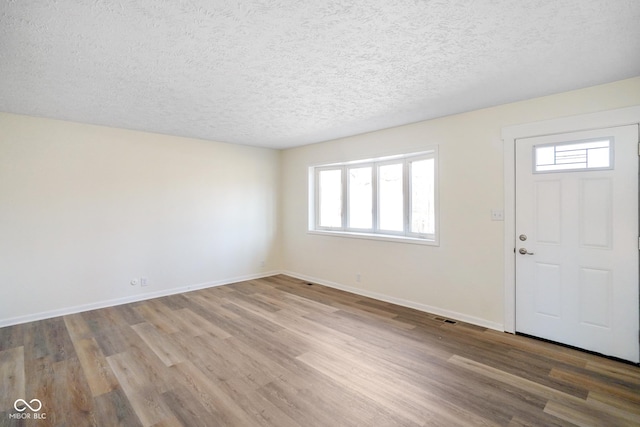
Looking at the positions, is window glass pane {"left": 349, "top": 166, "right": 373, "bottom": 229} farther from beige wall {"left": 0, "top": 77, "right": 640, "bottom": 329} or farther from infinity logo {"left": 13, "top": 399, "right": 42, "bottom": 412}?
infinity logo {"left": 13, "top": 399, "right": 42, "bottom": 412}

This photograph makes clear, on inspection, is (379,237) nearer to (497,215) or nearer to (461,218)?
(461,218)

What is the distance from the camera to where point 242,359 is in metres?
2.69

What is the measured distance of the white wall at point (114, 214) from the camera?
3559 millimetres

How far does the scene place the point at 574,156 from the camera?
2869 mm

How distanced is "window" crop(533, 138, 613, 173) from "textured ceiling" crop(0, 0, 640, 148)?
560 mm

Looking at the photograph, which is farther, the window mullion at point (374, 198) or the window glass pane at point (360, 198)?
the window glass pane at point (360, 198)

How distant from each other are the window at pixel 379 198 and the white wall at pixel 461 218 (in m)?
0.20

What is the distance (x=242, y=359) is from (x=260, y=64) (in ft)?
8.23

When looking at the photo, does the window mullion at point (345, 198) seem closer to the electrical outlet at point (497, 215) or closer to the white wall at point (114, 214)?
the white wall at point (114, 214)

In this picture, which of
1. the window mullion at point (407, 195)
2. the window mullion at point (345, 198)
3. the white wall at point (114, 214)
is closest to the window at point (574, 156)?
the window mullion at point (407, 195)

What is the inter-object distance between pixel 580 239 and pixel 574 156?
79 cm

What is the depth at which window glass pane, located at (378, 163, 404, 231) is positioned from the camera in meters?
4.44

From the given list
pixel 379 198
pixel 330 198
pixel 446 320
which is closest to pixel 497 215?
pixel 446 320

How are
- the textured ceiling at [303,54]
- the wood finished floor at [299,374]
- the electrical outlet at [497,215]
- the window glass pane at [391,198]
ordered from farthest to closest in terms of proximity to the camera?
the window glass pane at [391,198] → the electrical outlet at [497,215] → the wood finished floor at [299,374] → the textured ceiling at [303,54]
